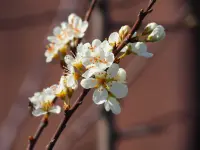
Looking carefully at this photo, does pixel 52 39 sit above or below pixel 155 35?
above

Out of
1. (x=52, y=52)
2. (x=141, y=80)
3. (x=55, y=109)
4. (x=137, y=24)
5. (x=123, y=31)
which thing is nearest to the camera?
(x=137, y=24)

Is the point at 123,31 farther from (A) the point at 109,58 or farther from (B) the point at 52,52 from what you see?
(B) the point at 52,52

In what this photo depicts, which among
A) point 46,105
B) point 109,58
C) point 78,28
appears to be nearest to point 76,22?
point 78,28

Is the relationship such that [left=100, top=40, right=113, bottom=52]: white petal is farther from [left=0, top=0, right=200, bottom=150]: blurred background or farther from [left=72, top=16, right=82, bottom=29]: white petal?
[left=0, top=0, right=200, bottom=150]: blurred background

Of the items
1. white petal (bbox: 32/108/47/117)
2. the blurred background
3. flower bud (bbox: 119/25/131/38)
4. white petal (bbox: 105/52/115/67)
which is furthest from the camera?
the blurred background

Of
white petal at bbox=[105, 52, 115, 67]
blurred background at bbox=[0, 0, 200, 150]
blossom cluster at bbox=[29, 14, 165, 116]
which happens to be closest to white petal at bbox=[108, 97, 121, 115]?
blossom cluster at bbox=[29, 14, 165, 116]

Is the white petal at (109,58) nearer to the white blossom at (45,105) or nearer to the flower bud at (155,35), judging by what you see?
the flower bud at (155,35)

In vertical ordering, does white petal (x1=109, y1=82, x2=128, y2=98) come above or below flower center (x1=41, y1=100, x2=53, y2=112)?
below

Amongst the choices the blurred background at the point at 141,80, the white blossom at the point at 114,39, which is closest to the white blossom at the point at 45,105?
the white blossom at the point at 114,39
